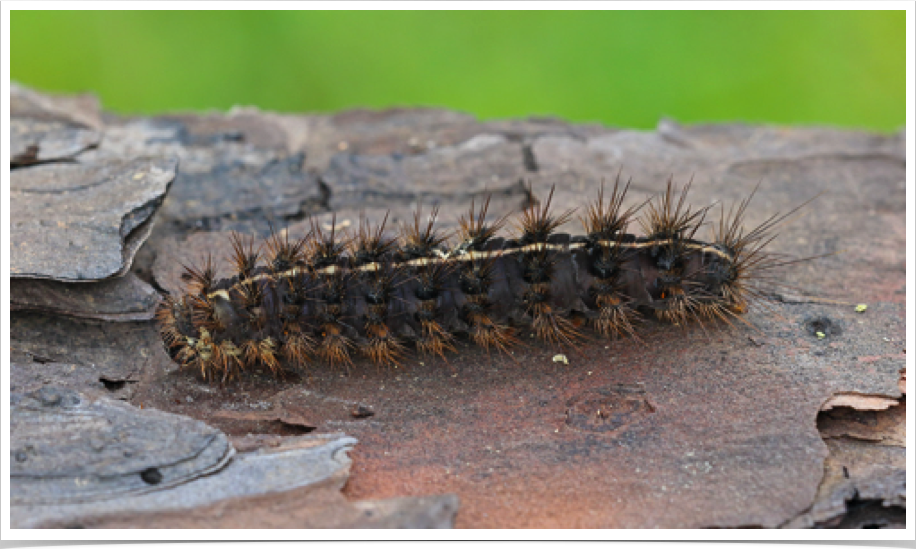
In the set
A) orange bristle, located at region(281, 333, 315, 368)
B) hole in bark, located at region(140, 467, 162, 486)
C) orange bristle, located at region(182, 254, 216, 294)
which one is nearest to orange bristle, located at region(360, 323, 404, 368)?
orange bristle, located at region(281, 333, 315, 368)

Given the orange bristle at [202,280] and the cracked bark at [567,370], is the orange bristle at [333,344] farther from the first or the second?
the orange bristle at [202,280]

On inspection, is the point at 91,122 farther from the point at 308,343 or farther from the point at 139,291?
the point at 308,343

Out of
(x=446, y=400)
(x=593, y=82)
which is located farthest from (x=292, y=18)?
(x=446, y=400)

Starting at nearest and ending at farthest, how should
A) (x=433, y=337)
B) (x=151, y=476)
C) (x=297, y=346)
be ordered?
(x=151, y=476), (x=297, y=346), (x=433, y=337)

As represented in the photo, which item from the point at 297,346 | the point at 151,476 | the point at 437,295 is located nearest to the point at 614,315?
the point at 437,295

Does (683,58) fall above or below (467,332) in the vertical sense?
above

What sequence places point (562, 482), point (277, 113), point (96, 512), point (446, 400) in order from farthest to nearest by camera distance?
point (277, 113) < point (446, 400) < point (562, 482) < point (96, 512)

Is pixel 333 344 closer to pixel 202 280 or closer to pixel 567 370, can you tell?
pixel 202 280

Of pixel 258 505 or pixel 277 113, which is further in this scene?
pixel 277 113

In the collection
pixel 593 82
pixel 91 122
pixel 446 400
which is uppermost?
pixel 593 82
